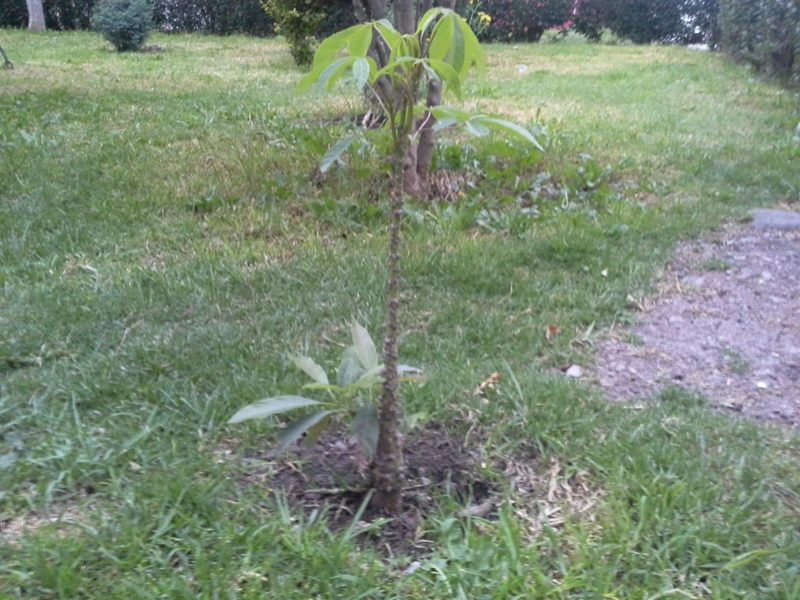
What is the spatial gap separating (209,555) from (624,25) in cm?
1825

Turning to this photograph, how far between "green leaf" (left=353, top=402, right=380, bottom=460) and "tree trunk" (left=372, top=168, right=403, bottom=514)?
3 cm

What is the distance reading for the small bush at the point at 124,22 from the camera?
14594 mm

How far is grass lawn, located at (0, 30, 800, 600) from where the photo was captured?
227 cm

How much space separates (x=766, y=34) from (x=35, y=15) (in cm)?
1482

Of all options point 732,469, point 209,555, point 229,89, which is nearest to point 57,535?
point 209,555

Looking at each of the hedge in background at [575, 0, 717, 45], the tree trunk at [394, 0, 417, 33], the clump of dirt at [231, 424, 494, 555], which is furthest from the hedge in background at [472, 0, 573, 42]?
the clump of dirt at [231, 424, 494, 555]

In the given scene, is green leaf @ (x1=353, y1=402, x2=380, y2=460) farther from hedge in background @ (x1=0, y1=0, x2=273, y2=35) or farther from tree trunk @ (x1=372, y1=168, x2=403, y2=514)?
hedge in background @ (x1=0, y1=0, x2=273, y2=35)

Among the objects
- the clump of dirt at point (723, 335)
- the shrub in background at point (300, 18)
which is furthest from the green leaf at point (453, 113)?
the shrub in background at point (300, 18)

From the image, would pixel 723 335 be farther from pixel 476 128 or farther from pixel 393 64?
pixel 393 64

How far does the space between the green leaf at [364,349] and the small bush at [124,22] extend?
1360 cm

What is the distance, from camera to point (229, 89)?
985 cm

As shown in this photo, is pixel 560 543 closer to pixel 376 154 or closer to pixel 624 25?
pixel 376 154

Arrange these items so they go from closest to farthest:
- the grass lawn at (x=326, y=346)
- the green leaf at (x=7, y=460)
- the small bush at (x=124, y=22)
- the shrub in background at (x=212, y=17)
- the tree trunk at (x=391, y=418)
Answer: the grass lawn at (x=326, y=346) → the tree trunk at (x=391, y=418) → the green leaf at (x=7, y=460) → the small bush at (x=124, y=22) → the shrub in background at (x=212, y=17)

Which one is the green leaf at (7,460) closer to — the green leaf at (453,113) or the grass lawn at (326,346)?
the grass lawn at (326,346)
